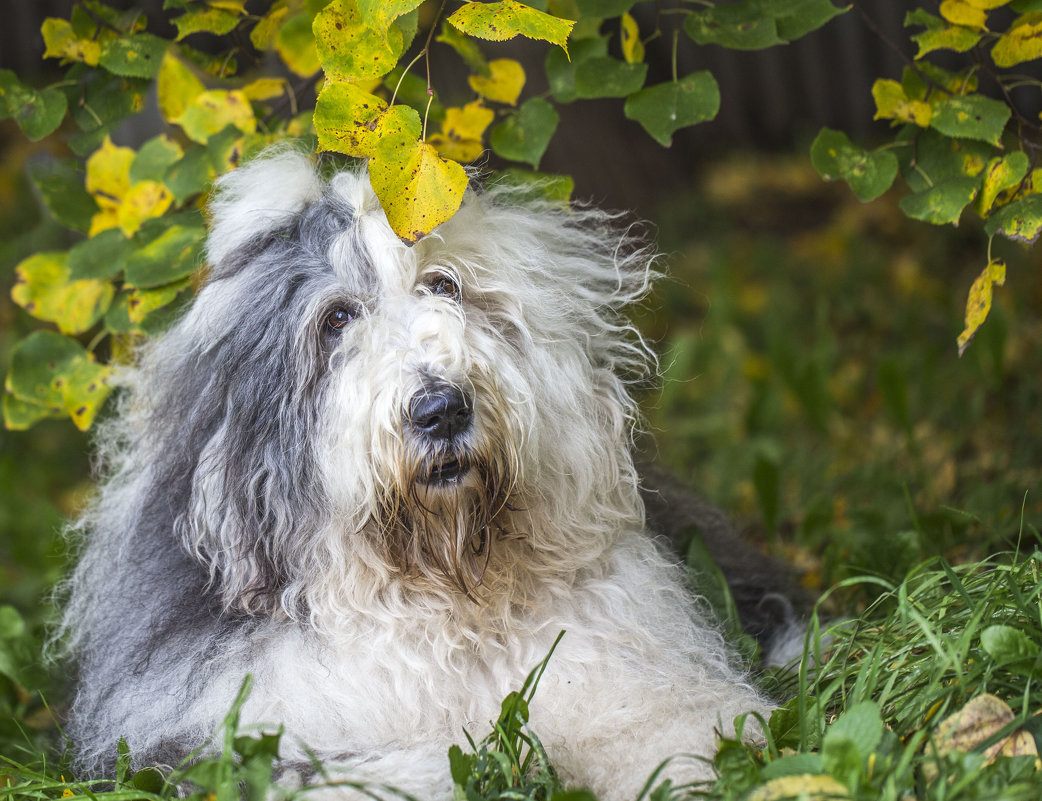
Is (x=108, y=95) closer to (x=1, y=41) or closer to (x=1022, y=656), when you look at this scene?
(x=1022, y=656)

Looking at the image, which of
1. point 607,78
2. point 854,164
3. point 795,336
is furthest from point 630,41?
point 795,336

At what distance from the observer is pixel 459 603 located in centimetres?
227

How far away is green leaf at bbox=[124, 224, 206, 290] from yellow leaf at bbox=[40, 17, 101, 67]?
506 millimetres

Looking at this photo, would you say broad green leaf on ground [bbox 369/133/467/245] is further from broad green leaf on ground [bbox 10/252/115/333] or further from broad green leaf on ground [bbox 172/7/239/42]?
broad green leaf on ground [bbox 10/252/115/333]

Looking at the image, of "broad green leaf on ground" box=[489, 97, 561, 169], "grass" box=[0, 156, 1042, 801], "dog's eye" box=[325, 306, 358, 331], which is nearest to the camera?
"grass" box=[0, 156, 1042, 801]

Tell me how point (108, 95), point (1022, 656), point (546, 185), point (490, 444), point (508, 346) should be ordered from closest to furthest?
point (1022, 656), point (490, 444), point (508, 346), point (546, 185), point (108, 95)

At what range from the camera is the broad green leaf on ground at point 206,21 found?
258 cm

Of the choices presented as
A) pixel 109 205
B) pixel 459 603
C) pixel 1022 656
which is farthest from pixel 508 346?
pixel 109 205

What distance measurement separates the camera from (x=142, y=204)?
2875mm

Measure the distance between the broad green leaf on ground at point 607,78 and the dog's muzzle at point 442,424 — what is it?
978 millimetres

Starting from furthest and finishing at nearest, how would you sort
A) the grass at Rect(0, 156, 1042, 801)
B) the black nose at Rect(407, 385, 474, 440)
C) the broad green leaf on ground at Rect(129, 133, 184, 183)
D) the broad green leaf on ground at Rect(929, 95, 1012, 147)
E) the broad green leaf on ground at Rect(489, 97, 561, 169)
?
1. the broad green leaf on ground at Rect(129, 133, 184, 183)
2. the broad green leaf on ground at Rect(489, 97, 561, 169)
3. the broad green leaf on ground at Rect(929, 95, 1012, 147)
4. the black nose at Rect(407, 385, 474, 440)
5. the grass at Rect(0, 156, 1042, 801)

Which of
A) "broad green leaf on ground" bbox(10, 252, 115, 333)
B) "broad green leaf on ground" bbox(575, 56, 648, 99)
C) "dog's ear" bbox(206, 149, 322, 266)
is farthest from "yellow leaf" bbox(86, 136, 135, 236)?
"broad green leaf on ground" bbox(575, 56, 648, 99)

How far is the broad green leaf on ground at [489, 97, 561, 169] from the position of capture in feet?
8.71

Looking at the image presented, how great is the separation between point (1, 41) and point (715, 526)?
23.2 ft
